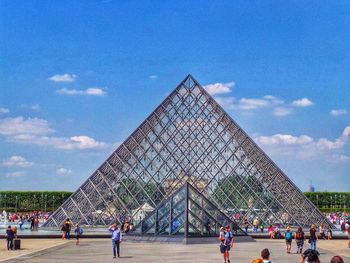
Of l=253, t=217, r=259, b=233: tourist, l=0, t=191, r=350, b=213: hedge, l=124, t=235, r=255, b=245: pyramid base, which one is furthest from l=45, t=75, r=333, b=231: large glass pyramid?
l=0, t=191, r=350, b=213: hedge

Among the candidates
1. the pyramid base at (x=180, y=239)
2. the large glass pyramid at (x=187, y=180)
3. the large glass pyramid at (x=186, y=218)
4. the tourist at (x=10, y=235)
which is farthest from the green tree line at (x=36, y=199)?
the tourist at (x=10, y=235)

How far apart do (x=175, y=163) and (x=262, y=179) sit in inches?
255

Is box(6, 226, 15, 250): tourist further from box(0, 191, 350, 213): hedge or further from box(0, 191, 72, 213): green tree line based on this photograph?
box(0, 191, 72, 213): green tree line

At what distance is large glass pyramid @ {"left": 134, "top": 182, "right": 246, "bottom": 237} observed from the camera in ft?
102

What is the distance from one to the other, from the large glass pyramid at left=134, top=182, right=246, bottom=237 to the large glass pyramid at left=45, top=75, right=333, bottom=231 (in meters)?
10.6

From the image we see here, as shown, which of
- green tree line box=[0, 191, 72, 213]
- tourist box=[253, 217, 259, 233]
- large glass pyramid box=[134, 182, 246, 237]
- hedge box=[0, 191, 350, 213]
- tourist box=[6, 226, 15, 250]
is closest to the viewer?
tourist box=[6, 226, 15, 250]

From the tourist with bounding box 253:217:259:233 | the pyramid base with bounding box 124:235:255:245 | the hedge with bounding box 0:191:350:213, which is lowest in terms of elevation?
the pyramid base with bounding box 124:235:255:245

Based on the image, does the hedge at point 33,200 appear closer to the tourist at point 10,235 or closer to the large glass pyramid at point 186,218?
the large glass pyramid at point 186,218

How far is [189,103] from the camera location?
4997 centimetres

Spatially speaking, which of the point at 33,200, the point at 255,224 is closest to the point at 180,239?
the point at 255,224

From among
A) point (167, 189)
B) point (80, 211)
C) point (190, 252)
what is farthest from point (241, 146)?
point (190, 252)

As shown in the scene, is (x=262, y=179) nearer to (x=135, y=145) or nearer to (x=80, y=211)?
(x=135, y=145)

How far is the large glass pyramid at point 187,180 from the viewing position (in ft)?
145

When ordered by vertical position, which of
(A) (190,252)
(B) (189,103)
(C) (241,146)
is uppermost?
(B) (189,103)
